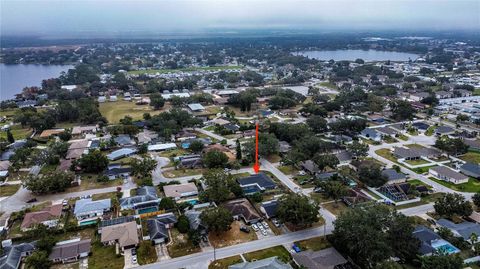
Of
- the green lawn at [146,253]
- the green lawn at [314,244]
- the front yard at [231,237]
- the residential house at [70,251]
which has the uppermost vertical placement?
the residential house at [70,251]

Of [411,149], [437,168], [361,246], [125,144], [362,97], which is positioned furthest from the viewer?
[362,97]

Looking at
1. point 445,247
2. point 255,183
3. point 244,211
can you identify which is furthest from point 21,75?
point 445,247

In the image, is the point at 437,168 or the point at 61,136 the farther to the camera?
the point at 61,136

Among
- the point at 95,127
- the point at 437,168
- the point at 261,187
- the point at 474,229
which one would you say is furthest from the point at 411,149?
the point at 95,127

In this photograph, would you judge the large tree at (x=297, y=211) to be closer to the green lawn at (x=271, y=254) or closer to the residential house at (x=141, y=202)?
the green lawn at (x=271, y=254)

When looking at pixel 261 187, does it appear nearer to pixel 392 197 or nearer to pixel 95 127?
pixel 392 197

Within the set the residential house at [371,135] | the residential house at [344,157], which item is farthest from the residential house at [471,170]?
the residential house at [344,157]

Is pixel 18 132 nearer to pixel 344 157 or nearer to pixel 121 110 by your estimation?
pixel 121 110
